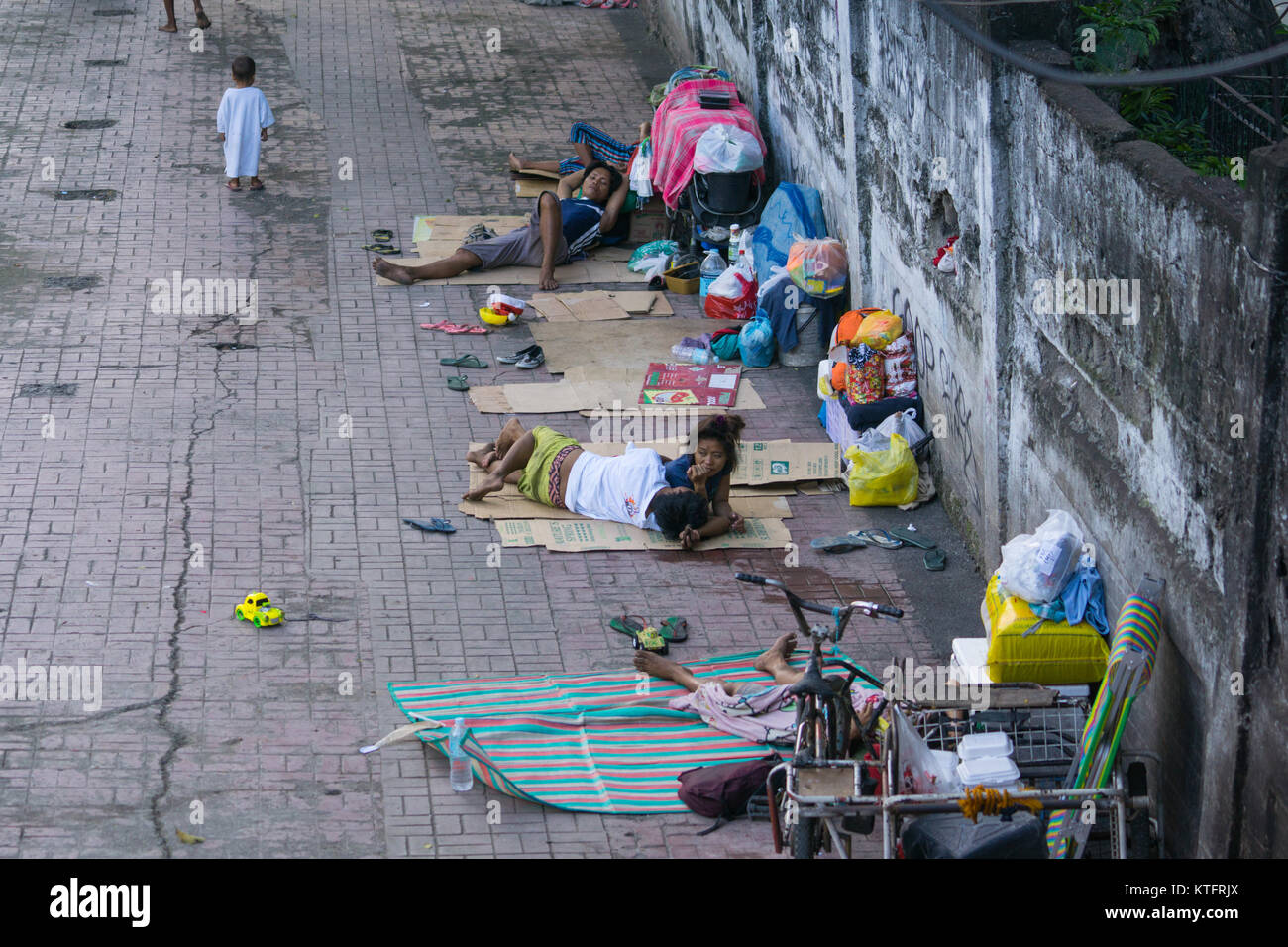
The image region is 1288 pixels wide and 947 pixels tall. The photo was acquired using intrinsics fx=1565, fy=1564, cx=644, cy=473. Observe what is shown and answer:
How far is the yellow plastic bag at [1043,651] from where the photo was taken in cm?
682

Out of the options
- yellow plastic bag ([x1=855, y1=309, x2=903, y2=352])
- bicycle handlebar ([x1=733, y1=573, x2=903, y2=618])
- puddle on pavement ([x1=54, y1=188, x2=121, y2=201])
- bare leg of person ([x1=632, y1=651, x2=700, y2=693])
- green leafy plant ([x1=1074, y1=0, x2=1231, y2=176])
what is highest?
green leafy plant ([x1=1074, y1=0, x2=1231, y2=176])

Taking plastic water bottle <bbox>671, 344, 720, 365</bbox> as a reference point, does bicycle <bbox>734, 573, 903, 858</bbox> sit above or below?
above

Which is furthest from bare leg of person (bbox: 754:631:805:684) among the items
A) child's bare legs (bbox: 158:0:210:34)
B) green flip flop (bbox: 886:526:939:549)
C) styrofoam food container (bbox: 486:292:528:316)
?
child's bare legs (bbox: 158:0:210:34)

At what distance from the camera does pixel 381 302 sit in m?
12.0

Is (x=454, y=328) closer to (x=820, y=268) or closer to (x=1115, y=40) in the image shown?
(x=820, y=268)

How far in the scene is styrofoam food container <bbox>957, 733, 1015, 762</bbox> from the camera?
6.11 meters

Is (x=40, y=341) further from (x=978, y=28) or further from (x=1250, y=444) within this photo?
(x=1250, y=444)

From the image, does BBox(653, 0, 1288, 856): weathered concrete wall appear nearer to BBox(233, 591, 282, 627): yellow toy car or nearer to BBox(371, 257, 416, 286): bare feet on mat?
BBox(371, 257, 416, 286): bare feet on mat

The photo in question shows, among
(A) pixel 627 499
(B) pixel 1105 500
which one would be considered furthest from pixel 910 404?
(B) pixel 1105 500

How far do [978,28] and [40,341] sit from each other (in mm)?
6781

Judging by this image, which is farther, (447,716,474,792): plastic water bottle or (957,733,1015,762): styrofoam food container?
(447,716,474,792): plastic water bottle

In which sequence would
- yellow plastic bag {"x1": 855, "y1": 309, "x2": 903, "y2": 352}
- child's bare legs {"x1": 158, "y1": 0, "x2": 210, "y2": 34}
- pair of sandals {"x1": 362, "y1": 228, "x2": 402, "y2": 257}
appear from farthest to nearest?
child's bare legs {"x1": 158, "y1": 0, "x2": 210, "y2": 34} < pair of sandals {"x1": 362, "y1": 228, "x2": 402, "y2": 257} < yellow plastic bag {"x1": 855, "y1": 309, "x2": 903, "y2": 352}

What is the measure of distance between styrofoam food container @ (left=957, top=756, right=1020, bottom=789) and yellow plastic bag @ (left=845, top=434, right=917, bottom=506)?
338cm

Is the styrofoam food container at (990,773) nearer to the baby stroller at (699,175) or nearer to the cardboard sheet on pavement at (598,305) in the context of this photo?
the cardboard sheet on pavement at (598,305)
